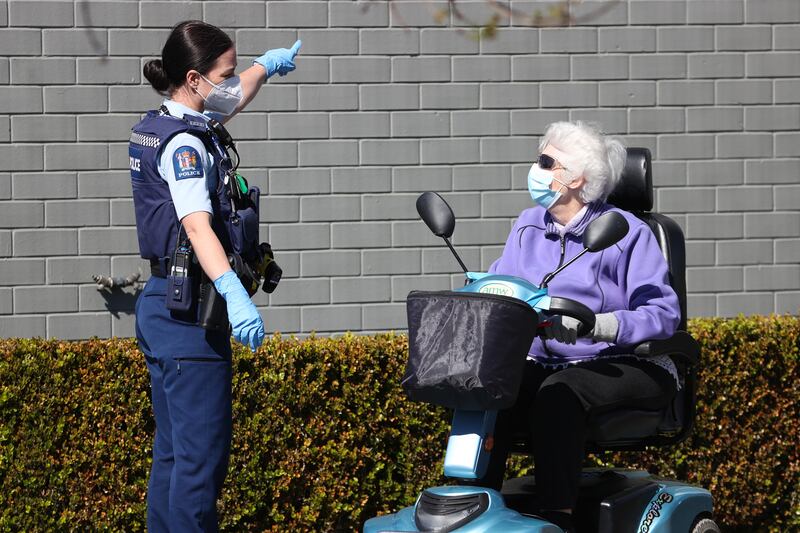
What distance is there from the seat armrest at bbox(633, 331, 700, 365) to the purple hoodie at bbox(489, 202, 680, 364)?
0.08ft

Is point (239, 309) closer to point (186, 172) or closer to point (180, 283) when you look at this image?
point (180, 283)

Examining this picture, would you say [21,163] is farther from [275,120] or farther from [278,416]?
[278,416]

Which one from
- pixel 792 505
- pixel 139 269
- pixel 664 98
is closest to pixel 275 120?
pixel 139 269

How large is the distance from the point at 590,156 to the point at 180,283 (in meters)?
1.45

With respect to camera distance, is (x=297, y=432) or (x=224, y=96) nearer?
(x=224, y=96)

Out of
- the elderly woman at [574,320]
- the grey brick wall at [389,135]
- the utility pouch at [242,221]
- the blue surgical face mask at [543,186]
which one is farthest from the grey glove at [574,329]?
the grey brick wall at [389,135]

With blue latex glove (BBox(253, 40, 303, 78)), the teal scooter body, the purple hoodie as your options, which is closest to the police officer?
blue latex glove (BBox(253, 40, 303, 78))

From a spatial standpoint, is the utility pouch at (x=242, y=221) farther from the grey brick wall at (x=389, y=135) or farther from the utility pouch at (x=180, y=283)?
the grey brick wall at (x=389, y=135)

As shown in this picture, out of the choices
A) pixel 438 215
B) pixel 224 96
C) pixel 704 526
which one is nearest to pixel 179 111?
pixel 224 96

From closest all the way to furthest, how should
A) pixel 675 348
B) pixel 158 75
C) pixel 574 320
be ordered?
pixel 574 320
pixel 675 348
pixel 158 75

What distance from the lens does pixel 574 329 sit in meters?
3.52

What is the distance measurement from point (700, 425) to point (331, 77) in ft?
8.65

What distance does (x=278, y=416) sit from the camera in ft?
16.2

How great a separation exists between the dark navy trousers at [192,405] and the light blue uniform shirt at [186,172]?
312 millimetres
